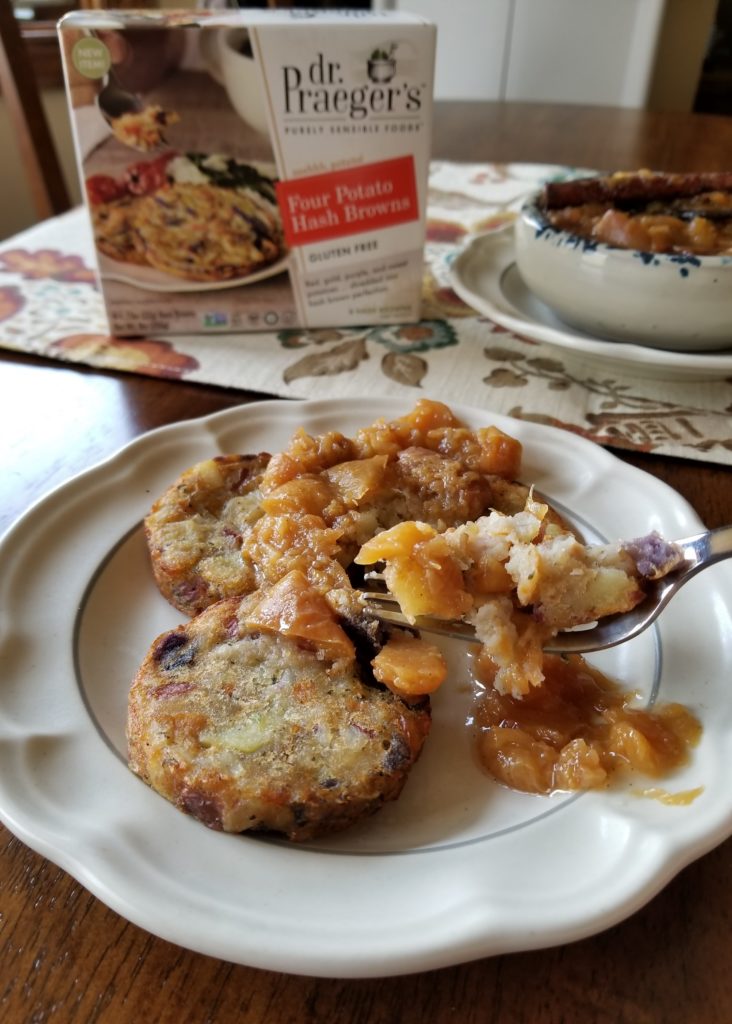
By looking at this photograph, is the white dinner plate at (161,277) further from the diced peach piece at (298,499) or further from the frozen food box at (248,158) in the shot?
the diced peach piece at (298,499)

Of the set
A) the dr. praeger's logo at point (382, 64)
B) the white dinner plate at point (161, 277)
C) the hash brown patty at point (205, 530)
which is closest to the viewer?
the hash brown patty at point (205, 530)

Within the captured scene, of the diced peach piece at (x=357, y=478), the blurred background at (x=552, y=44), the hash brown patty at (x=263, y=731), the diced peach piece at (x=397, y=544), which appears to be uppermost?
the diced peach piece at (x=397, y=544)

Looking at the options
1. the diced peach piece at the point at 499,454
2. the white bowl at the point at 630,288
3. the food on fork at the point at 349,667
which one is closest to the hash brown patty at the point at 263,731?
the food on fork at the point at 349,667

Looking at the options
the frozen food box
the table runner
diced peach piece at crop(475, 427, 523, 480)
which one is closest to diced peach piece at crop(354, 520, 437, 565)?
diced peach piece at crop(475, 427, 523, 480)

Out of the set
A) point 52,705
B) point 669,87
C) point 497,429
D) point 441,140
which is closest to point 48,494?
point 52,705

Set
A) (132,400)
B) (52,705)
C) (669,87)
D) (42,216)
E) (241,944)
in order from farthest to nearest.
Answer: (669,87), (42,216), (132,400), (52,705), (241,944)

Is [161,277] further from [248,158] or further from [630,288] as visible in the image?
[630,288]

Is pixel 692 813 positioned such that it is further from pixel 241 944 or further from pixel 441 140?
pixel 441 140
